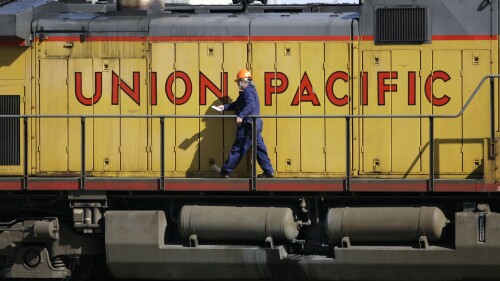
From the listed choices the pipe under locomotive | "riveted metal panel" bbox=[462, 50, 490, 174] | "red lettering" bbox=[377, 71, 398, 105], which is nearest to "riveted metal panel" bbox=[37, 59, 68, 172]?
the pipe under locomotive

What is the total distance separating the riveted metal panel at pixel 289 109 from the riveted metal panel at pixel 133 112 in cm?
181

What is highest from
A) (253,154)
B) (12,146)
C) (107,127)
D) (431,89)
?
(431,89)

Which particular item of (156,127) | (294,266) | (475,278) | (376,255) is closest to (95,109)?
(156,127)

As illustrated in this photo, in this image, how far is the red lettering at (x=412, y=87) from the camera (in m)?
12.4

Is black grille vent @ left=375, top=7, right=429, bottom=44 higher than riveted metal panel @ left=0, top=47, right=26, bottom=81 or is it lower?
higher

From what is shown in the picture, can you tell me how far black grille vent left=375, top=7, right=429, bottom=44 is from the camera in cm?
1232

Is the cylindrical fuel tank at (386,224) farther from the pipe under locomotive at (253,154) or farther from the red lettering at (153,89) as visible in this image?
the red lettering at (153,89)

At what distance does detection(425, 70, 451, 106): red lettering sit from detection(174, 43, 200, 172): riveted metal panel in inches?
119

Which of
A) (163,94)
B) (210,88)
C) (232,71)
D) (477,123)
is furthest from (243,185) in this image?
(477,123)

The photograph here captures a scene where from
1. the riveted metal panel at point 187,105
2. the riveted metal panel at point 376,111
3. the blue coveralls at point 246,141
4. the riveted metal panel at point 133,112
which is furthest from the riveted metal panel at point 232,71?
the riveted metal panel at point 376,111

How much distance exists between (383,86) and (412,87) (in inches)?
14.6

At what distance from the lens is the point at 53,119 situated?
514 inches

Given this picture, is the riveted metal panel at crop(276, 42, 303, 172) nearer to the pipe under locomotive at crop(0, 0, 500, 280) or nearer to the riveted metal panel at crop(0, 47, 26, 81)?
the pipe under locomotive at crop(0, 0, 500, 280)

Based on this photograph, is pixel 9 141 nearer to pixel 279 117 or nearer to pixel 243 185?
pixel 243 185
